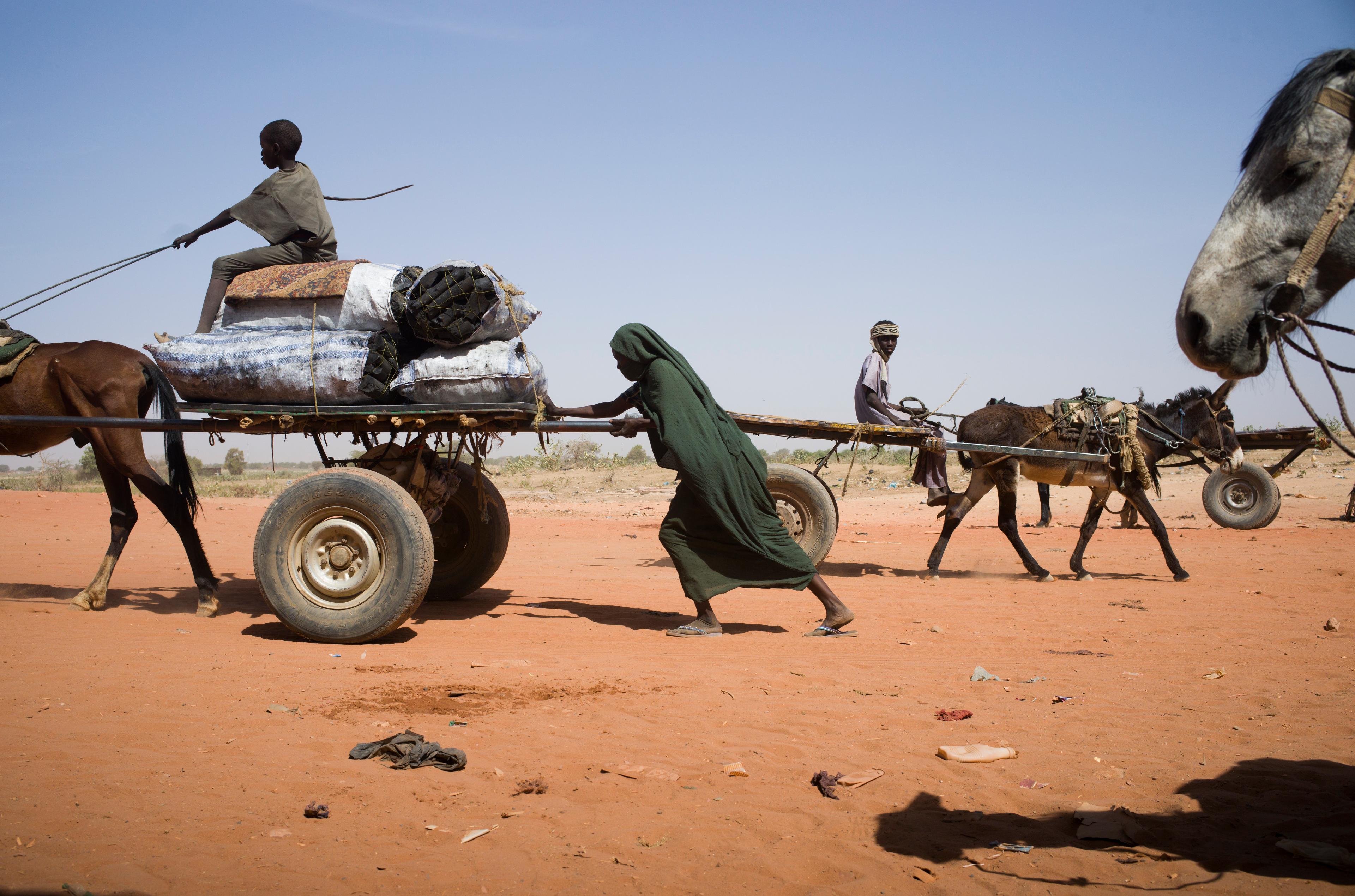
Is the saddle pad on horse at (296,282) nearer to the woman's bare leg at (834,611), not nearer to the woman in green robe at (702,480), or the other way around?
the woman in green robe at (702,480)

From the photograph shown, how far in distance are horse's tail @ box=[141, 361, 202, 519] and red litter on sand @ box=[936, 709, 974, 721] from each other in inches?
241

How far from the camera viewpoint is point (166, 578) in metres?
9.46

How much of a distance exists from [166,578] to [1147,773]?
9.55 metres

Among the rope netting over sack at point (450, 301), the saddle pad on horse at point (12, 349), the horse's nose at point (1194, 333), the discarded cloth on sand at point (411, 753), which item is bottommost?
the discarded cloth on sand at point (411, 753)

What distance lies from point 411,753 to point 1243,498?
A: 15269 mm

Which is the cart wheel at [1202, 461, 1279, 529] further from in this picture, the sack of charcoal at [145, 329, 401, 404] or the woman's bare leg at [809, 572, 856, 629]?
the sack of charcoal at [145, 329, 401, 404]

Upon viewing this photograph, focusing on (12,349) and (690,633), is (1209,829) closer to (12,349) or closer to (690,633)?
(690,633)

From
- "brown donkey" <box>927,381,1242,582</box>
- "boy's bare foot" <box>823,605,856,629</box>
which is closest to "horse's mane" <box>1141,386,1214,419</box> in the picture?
"brown donkey" <box>927,381,1242,582</box>

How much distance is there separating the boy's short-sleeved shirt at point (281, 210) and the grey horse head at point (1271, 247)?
612cm

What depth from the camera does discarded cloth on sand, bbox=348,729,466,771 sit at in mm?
3658

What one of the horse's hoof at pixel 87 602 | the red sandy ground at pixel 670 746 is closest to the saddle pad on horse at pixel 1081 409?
the red sandy ground at pixel 670 746

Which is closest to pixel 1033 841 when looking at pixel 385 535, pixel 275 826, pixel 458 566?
pixel 275 826

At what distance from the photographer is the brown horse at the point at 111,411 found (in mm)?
7191

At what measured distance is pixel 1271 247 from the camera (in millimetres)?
2578
